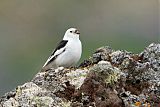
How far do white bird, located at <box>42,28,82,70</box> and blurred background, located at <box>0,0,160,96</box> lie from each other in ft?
100

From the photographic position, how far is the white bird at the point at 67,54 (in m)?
19.2

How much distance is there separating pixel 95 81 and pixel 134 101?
2.23 ft

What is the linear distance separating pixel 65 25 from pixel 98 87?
62098 millimetres

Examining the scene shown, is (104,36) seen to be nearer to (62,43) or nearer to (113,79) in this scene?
(62,43)

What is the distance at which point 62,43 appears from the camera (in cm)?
2016

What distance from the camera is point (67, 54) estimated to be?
19516mm

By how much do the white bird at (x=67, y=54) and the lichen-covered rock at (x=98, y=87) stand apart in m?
3.92

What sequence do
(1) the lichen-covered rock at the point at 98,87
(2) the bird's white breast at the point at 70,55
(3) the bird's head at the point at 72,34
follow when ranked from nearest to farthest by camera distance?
1. (1) the lichen-covered rock at the point at 98,87
2. (2) the bird's white breast at the point at 70,55
3. (3) the bird's head at the point at 72,34

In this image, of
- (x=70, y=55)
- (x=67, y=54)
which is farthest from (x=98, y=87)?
(x=67, y=54)

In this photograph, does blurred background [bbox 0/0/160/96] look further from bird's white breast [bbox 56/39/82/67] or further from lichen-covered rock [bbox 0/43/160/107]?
lichen-covered rock [bbox 0/43/160/107]

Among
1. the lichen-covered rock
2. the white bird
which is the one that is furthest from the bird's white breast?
the lichen-covered rock

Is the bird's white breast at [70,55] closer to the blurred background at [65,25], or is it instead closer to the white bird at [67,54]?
the white bird at [67,54]

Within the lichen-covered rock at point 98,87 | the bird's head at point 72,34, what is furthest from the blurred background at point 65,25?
the lichen-covered rock at point 98,87

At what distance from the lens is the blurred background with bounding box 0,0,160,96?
61844mm
